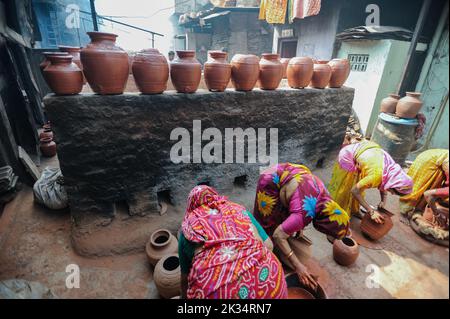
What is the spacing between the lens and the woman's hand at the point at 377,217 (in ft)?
8.16

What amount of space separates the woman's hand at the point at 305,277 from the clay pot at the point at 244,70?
83.3 inches

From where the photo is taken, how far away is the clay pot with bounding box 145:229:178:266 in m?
2.42

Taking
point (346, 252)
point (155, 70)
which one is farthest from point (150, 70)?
point (346, 252)

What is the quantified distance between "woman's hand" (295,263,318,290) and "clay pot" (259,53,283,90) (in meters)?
2.25

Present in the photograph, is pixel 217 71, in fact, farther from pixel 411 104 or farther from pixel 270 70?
pixel 411 104

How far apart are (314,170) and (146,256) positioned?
9.92 feet

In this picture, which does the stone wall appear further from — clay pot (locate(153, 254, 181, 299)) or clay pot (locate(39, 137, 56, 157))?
clay pot (locate(39, 137, 56, 157))

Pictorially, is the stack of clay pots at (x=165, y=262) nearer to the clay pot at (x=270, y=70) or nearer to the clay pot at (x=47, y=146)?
the clay pot at (x=270, y=70)

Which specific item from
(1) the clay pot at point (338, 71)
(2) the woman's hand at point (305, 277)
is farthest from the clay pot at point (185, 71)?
(1) the clay pot at point (338, 71)

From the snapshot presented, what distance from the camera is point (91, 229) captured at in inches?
104

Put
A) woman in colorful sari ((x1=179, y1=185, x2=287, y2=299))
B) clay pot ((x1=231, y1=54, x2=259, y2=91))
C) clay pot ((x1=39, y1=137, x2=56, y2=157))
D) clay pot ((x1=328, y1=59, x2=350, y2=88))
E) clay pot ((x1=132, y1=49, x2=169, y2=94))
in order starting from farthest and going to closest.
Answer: clay pot ((x1=39, y1=137, x2=56, y2=157)) → clay pot ((x1=328, y1=59, x2=350, y2=88)) → clay pot ((x1=231, y1=54, x2=259, y2=91)) → clay pot ((x1=132, y1=49, x2=169, y2=94)) → woman in colorful sari ((x1=179, y1=185, x2=287, y2=299))

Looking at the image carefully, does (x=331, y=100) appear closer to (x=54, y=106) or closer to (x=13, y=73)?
(x=54, y=106)

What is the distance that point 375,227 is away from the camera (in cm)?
259

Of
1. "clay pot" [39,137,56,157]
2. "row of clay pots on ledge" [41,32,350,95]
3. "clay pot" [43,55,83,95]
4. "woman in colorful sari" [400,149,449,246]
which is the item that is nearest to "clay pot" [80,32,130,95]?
"row of clay pots on ledge" [41,32,350,95]
